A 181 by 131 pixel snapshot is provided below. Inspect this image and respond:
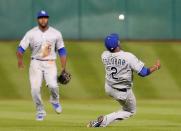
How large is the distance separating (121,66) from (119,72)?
12 centimetres

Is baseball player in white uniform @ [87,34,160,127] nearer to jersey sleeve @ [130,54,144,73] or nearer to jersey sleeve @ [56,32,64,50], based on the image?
jersey sleeve @ [130,54,144,73]

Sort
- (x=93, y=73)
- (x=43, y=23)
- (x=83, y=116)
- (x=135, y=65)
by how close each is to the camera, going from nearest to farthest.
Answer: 1. (x=135, y=65)
2. (x=43, y=23)
3. (x=83, y=116)
4. (x=93, y=73)

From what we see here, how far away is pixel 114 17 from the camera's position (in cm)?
2653

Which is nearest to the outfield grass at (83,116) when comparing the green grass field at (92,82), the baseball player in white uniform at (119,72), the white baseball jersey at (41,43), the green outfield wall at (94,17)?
the green grass field at (92,82)

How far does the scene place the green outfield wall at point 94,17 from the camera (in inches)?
1035

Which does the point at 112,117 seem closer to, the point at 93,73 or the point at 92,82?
the point at 92,82

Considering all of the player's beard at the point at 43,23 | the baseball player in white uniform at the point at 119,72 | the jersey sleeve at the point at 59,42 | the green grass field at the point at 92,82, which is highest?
the player's beard at the point at 43,23

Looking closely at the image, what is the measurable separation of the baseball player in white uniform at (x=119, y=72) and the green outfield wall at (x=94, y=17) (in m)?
12.7

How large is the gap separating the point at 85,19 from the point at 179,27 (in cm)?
305

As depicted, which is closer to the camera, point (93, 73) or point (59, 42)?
point (59, 42)

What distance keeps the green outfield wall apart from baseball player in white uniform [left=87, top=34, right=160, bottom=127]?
501 inches

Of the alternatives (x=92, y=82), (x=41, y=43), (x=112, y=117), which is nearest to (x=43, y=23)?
(x=41, y=43)

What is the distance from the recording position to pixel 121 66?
13.5 m

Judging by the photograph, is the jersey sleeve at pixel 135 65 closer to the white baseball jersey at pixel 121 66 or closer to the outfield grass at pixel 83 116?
the white baseball jersey at pixel 121 66
